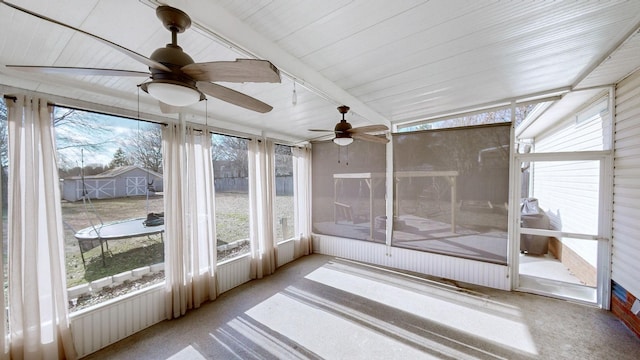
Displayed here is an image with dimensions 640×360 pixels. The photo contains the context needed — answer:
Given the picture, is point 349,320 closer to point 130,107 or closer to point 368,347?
point 368,347

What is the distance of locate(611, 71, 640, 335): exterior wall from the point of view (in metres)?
2.54

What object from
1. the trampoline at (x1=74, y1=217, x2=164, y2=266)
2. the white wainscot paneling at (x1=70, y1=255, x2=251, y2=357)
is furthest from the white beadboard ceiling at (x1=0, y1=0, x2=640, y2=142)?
the white wainscot paneling at (x1=70, y1=255, x2=251, y2=357)

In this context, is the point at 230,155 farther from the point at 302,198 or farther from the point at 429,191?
the point at 429,191

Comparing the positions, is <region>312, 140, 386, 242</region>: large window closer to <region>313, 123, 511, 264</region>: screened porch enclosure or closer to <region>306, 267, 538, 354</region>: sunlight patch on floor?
<region>313, 123, 511, 264</region>: screened porch enclosure

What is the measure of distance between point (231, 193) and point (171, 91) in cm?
279

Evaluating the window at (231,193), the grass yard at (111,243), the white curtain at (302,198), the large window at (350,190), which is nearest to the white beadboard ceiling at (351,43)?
the window at (231,193)

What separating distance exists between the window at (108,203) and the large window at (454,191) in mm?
3736

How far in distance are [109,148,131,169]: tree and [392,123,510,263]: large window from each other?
3.91 meters

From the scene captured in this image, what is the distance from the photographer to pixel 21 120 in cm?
201

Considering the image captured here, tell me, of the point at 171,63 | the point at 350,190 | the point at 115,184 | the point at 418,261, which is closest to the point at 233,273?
the point at 115,184

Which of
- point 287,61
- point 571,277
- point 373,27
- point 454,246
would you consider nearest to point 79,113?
point 287,61

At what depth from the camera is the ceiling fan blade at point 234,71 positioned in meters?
1.07

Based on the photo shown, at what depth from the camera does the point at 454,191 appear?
3820mm

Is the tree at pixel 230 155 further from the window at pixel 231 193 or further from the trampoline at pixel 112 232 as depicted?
the trampoline at pixel 112 232
